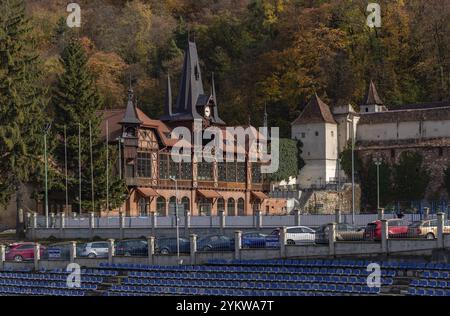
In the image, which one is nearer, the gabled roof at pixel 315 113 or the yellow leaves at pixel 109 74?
the gabled roof at pixel 315 113

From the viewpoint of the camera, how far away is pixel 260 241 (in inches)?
1656

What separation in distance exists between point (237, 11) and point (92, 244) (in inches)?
3314

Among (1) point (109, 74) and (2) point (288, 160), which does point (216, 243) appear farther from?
(1) point (109, 74)

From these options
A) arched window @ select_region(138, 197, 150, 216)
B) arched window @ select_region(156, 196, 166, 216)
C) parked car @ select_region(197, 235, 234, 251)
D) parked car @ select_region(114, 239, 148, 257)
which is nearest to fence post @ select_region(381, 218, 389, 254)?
parked car @ select_region(197, 235, 234, 251)

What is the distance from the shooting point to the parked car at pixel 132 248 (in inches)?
1725

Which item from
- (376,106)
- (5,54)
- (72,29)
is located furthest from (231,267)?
(72,29)

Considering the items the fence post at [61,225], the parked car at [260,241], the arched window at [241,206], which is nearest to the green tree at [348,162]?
the arched window at [241,206]

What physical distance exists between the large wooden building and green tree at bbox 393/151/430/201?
11565 millimetres

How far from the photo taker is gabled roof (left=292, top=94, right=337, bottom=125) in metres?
95.1

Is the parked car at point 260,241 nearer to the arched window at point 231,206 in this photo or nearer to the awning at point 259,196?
the arched window at point 231,206

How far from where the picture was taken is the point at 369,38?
340 feet

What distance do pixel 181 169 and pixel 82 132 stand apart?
12489mm

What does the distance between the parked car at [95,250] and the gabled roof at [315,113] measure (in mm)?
52150

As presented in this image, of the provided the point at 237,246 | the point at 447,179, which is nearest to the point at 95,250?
the point at 237,246
